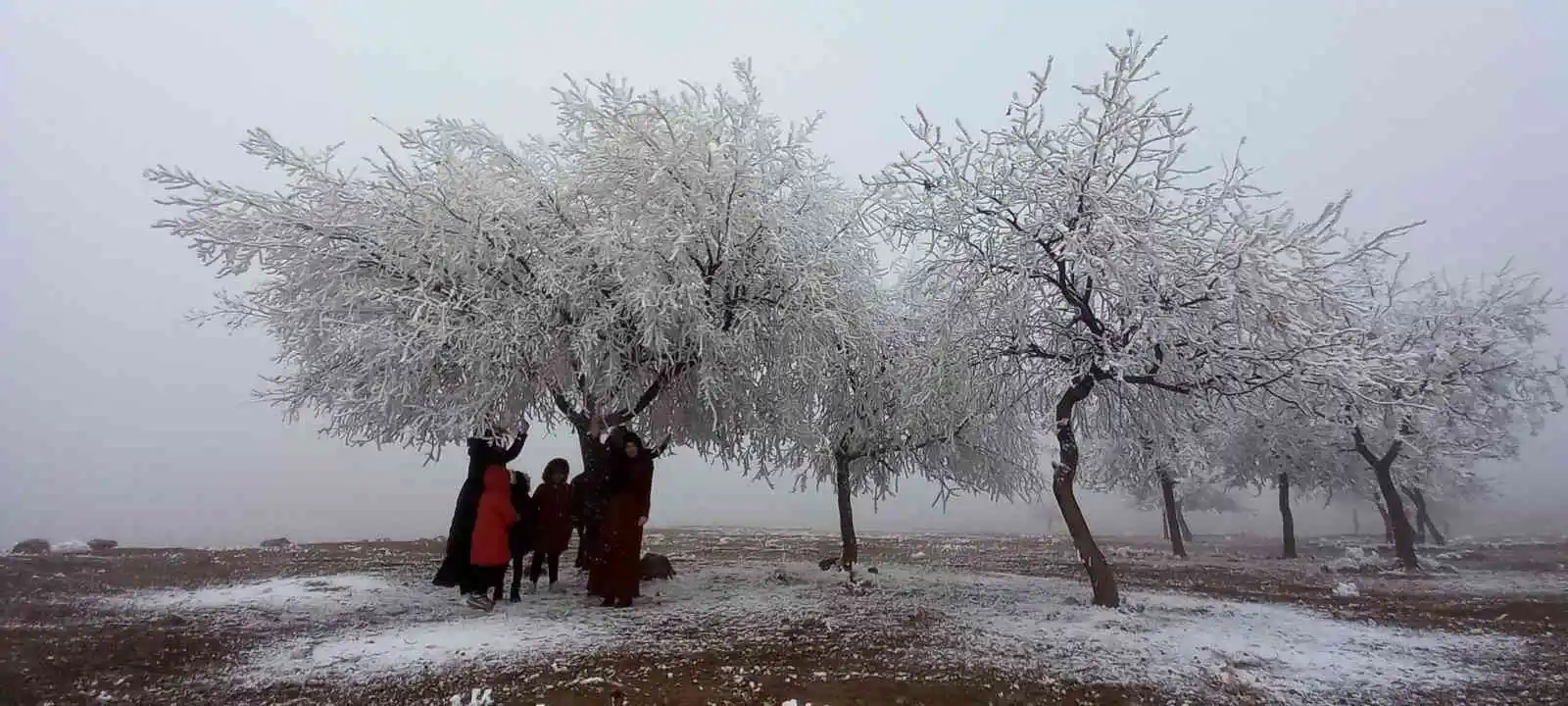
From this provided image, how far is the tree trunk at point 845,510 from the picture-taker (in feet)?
54.1

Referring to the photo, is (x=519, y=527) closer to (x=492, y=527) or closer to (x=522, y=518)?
(x=522, y=518)

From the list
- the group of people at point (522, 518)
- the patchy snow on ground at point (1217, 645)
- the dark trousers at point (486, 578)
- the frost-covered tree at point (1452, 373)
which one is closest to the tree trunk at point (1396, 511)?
the frost-covered tree at point (1452, 373)

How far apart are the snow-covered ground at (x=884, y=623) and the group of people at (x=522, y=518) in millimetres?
452

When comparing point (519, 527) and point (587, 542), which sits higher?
point (519, 527)

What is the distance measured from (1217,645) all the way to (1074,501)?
3292 millimetres

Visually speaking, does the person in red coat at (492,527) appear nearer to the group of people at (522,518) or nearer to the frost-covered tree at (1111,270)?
the group of people at (522,518)

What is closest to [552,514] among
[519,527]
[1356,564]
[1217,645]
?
[519,527]

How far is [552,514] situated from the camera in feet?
38.2

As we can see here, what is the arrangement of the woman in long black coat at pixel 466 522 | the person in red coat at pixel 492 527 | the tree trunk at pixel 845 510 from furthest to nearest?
the tree trunk at pixel 845 510 < the woman in long black coat at pixel 466 522 < the person in red coat at pixel 492 527

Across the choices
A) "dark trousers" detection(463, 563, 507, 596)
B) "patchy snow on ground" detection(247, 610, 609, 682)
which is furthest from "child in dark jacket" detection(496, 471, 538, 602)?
"patchy snow on ground" detection(247, 610, 609, 682)

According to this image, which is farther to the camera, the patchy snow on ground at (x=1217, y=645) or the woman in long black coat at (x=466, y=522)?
the woman in long black coat at (x=466, y=522)

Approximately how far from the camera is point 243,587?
1255 cm

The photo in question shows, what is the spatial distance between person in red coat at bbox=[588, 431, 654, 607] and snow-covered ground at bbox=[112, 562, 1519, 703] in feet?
1.60

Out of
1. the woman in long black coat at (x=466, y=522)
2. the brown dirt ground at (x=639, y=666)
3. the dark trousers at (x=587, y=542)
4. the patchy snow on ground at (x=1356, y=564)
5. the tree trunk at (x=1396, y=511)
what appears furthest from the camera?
the patchy snow on ground at (x=1356, y=564)
